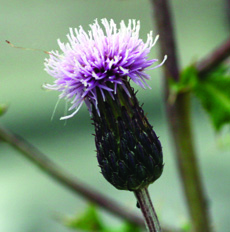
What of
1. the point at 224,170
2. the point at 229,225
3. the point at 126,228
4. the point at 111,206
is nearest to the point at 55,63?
the point at 111,206

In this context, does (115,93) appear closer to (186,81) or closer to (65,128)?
(186,81)

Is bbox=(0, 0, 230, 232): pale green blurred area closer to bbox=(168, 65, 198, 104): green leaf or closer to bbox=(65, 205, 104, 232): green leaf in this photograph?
bbox=(65, 205, 104, 232): green leaf

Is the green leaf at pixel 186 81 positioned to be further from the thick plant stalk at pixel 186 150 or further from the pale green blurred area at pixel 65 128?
the pale green blurred area at pixel 65 128

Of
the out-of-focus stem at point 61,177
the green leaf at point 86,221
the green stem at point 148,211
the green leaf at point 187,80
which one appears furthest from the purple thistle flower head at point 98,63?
the green leaf at point 86,221

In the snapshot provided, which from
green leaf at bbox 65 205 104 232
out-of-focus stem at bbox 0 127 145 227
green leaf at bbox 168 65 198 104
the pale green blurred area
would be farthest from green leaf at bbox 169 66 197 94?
the pale green blurred area

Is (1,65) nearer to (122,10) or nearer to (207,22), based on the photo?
(122,10)

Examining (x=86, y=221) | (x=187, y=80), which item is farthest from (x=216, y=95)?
(x=86, y=221)
